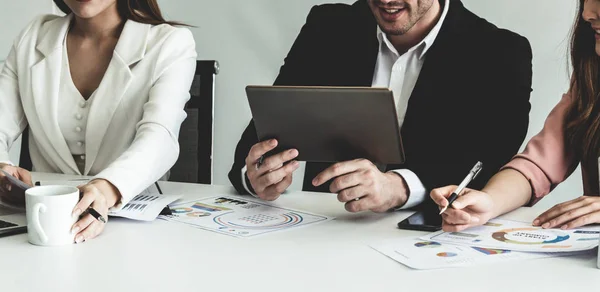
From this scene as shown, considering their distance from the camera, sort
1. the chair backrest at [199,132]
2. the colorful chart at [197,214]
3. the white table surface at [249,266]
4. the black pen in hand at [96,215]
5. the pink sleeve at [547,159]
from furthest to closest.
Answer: the chair backrest at [199,132], the pink sleeve at [547,159], the colorful chart at [197,214], the black pen in hand at [96,215], the white table surface at [249,266]

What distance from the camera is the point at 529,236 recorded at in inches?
43.3

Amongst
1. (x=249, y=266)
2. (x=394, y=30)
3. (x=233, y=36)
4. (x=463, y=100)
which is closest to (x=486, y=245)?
(x=249, y=266)

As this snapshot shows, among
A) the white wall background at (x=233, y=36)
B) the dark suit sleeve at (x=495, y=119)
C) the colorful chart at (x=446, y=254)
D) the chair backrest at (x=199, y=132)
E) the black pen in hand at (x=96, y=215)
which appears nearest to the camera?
the colorful chart at (x=446, y=254)

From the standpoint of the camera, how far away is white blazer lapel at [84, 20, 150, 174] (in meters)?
1.62

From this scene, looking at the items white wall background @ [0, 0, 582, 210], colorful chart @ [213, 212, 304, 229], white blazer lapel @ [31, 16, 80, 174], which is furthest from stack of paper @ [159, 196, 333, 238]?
white wall background @ [0, 0, 582, 210]

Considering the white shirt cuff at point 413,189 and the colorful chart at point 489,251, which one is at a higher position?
the white shirt cuff at point 413,189

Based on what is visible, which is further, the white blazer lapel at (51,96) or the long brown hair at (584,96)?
the white blazer lapel at (51,96)

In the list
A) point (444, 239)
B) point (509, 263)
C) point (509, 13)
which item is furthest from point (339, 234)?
point (509, 13)

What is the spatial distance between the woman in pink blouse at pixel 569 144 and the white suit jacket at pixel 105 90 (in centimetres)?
73

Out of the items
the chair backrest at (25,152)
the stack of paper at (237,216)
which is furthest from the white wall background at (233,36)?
the stack of paper at (237,216)

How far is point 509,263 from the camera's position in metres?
0.98

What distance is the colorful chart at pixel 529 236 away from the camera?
3.52 feet

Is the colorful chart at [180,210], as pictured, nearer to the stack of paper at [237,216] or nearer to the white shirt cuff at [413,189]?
the stack of paper at [237,216]

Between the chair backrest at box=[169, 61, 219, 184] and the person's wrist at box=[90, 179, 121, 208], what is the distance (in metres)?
0.54
